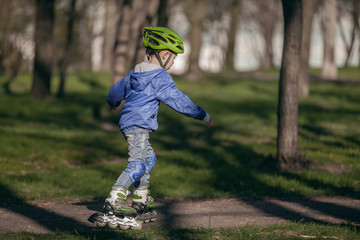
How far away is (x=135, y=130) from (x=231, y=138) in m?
8.44

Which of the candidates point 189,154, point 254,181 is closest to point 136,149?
point 254,181

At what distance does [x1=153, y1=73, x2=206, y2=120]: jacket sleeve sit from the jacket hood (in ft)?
0.26

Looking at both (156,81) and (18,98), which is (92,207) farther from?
(18,98)

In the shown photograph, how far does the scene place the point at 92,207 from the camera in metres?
6.70

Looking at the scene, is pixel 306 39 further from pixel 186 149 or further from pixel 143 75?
pixel 143 75

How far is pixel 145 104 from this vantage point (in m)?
5.46

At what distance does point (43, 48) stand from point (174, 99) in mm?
14562

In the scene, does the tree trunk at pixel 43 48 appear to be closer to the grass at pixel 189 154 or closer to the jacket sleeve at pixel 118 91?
the grass at pixel 189 154

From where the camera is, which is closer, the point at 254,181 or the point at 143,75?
the point at 143,75

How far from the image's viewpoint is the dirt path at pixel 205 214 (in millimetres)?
5710

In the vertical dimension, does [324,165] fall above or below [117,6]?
below

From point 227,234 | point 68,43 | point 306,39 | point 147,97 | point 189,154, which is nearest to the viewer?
point 227,234

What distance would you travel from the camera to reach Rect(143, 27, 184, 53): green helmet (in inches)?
217

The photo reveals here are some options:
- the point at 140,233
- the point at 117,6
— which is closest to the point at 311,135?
the point at 140,233
